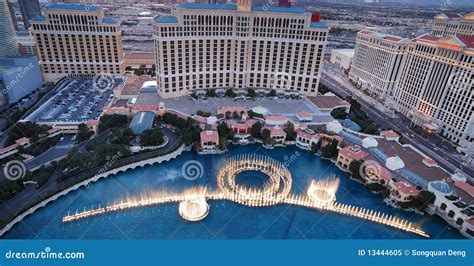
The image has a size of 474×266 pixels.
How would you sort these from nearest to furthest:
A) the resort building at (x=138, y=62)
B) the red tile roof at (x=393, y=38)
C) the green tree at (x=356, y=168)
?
the green tree at (x=356, y=168) < the red tile roof at (x=393, y=38) < the resort building at (x=138, y=62)

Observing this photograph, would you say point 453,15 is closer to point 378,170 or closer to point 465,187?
point 465,187

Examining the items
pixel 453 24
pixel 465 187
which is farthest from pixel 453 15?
pixel 465 187

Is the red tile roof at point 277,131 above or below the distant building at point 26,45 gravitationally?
below

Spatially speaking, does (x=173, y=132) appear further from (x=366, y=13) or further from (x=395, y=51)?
(x=366, y=13)

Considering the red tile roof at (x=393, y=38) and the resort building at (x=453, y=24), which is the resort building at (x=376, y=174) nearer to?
the red tile roof at (x=393, y=38)

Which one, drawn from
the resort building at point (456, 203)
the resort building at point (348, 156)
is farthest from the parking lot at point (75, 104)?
the resort building at point (456, 203)

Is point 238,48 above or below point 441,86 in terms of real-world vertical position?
above
